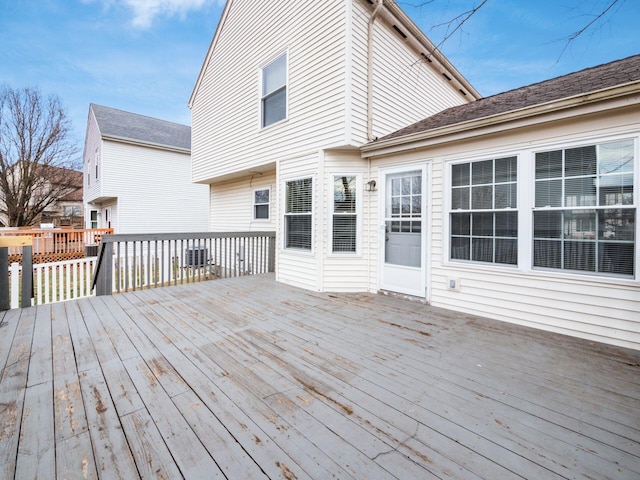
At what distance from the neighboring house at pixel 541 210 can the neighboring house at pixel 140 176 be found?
1320cm

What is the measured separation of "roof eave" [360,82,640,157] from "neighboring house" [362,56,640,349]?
0.04ft

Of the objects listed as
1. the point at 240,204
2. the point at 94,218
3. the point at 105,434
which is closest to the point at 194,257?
the point at 240,204

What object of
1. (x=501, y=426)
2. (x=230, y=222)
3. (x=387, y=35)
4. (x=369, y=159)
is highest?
(x=387, y=35)

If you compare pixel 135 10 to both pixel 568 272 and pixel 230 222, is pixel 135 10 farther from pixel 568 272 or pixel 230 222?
pixel 568 272

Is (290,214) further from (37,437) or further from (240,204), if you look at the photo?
(37,437)

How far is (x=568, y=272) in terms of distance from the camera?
338cm

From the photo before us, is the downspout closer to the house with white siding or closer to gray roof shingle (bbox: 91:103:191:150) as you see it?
the house with white siding

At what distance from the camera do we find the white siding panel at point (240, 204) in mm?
7668

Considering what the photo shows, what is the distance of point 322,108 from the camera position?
5281 millimetres

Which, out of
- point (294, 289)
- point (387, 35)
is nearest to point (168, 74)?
point (387, 35)

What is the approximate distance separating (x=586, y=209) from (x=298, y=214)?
4378 mm

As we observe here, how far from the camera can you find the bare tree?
16.1 metres

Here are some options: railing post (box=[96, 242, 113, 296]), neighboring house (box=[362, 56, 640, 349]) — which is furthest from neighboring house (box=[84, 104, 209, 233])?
neighboring house (box=[362, 56, 640, 349])

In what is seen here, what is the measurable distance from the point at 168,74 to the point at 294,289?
25.6 m
